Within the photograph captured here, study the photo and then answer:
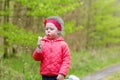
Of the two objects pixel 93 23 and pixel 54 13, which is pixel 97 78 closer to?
pixel 54 13

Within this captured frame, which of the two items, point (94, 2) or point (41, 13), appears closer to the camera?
point (41, 13)

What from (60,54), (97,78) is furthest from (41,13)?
(60,54)

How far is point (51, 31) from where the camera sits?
6281mm

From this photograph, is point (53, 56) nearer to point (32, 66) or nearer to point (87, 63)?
point (32, 66)

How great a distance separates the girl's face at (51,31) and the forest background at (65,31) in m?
4.69

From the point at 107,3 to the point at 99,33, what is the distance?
9.29 feet

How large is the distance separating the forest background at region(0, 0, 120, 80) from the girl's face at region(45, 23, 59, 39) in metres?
4.69

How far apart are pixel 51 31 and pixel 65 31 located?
8853 millimetres

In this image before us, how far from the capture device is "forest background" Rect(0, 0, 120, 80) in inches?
513

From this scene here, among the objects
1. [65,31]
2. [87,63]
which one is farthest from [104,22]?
[65,31]

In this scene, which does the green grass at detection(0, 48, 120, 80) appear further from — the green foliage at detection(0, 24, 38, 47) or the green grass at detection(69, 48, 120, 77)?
the green foliage at detection(0, 24, 38, 47)

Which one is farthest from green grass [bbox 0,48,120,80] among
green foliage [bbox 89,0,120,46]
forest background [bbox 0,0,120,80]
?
green foliage [bbox 89,0,120,46]

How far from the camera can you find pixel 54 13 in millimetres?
13250

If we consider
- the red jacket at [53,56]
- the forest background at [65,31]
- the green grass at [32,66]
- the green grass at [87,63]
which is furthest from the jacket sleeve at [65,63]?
the green grass at [87,63]
